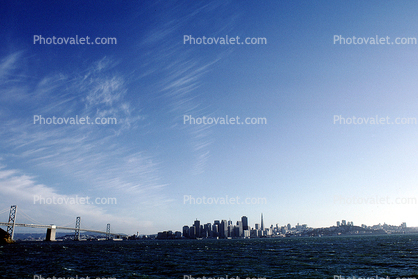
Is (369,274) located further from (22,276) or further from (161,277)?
(22,276)

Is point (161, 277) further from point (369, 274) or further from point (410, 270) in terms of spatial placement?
point (410, 270)

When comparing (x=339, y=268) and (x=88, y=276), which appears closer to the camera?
(x=88, y=276)

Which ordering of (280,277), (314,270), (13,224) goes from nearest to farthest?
(280,277) → (314,270) → (13,224)

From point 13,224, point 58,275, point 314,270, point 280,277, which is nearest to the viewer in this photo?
point 280,277

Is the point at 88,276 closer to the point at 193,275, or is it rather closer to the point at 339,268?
the point at 193,275

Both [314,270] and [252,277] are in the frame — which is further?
[314,270]

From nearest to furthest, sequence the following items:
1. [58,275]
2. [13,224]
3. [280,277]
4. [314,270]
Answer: [280,277], [58,275], [314,270], [13,224]

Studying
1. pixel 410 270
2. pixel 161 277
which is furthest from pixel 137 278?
pixel 410 270

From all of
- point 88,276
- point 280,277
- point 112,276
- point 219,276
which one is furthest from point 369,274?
point 88,276
